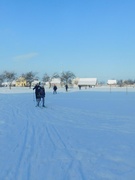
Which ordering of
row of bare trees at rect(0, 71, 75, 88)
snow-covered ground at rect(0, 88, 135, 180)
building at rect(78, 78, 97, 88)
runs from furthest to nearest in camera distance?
building at rect(78, 78, 97, 88) < row of bare trees at rect(0, 71, 75, 88) < snow-covered ground at rect(0, 88, 135, 180)

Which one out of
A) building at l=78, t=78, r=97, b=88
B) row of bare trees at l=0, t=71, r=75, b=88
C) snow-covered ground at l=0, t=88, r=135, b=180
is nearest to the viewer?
snow-covered ground at l=0, t=88, r=135, b=180

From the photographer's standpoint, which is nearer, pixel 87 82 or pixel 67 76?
pixel 67 76

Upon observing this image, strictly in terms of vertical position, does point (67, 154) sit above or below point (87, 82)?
below

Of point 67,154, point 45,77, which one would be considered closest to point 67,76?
point 45,77

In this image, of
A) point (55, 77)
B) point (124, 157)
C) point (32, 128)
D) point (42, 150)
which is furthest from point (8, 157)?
point (55, 77)

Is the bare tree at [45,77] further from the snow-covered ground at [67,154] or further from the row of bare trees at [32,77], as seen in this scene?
the snow-covered ground at [67,154]

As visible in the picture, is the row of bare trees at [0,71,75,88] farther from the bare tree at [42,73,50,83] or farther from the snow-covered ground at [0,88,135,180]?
the snow-covered ground at [0,88,135,180]

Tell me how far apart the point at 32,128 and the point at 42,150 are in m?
3.53

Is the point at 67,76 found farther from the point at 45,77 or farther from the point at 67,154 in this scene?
the point at 67,154

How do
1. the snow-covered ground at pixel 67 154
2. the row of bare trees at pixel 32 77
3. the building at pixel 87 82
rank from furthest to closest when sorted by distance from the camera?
the building at pixel 87 82 → the row of bare trees at pixel 32 77 → the snow-covered ground at pixel 67 154

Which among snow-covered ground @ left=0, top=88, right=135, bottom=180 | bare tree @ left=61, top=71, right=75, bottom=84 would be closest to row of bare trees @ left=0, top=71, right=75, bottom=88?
bare tree @ left=61, top=71, right=75, bottom=84

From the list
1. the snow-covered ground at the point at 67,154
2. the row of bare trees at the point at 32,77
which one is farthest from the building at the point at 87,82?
the snow-covered ground at the point at 67,154

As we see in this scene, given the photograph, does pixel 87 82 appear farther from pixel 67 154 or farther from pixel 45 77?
pixel 67 154

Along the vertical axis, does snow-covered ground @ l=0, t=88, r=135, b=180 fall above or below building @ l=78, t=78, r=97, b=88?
below
